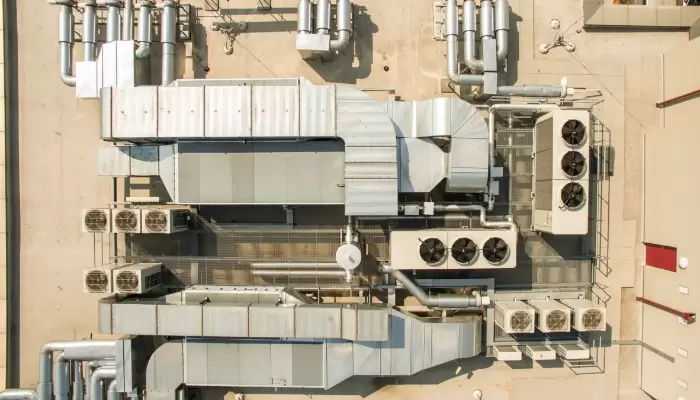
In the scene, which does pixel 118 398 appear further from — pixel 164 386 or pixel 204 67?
pixel 204 67

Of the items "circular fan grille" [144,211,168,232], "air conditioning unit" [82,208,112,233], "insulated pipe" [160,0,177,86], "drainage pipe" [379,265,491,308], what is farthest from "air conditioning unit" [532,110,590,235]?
"air conditioning unit" [82,208,112,233]

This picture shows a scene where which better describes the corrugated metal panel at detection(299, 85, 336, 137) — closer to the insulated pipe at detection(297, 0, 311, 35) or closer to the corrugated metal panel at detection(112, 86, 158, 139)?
the insulated pipe at detection(297, 0, 311, 35)

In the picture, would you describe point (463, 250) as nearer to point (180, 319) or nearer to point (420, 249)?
point (420, 249)

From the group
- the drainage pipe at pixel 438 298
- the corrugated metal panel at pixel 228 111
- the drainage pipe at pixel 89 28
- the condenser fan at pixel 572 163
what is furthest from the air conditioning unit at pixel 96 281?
the condenser fan at pixel 572 163

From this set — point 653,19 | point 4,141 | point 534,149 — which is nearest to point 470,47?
point 534,149

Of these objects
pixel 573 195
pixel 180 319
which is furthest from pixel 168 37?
pixel 573 195

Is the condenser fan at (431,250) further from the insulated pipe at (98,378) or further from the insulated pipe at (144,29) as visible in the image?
the insulated pipe at (98,378)
